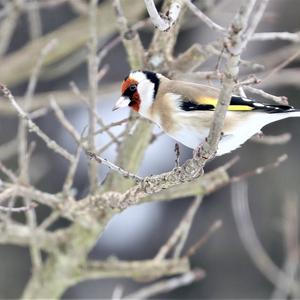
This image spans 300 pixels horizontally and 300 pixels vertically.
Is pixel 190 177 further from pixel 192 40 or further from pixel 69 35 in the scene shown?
pixel 192 40

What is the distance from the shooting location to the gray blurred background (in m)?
5.98

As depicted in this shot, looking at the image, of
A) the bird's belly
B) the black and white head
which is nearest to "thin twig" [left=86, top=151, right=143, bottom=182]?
the bird's belly

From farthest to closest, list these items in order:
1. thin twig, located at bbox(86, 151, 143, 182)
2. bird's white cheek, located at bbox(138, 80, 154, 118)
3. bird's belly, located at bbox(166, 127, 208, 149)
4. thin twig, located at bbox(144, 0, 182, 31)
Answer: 1. bird's white cheek, located at bbox(138, 80, 154, 118)
2. bird's belly, located at bbox(166, 127, 208, 149)
3. thin twig, located at bbox(86, 151, 143, 182)
4. thin twig, located at bbox(144, 0, 182, 31)

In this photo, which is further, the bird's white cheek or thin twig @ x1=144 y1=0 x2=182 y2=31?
the bird's white cheek

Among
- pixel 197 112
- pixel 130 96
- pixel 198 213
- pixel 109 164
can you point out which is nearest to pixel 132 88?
pixel 130 96

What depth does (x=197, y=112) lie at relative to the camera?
6.45 feet

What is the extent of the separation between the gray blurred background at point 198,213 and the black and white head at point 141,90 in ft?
12.1

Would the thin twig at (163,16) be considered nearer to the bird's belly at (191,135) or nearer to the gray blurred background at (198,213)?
the bird's belly at (191,135)

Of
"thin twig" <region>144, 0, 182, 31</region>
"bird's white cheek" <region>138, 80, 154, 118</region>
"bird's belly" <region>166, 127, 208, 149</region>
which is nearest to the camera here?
"thin twig" <region>144, 0, 182, 31</region>

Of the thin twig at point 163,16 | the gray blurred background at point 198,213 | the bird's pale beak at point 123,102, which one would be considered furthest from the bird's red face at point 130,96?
the gray blurred background at point 198,213

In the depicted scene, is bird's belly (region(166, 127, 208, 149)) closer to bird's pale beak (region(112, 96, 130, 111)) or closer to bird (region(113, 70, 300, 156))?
bird (region(113, 70, 300, 156))

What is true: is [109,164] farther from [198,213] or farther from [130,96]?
[198,213]

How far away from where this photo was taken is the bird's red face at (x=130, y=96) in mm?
2178

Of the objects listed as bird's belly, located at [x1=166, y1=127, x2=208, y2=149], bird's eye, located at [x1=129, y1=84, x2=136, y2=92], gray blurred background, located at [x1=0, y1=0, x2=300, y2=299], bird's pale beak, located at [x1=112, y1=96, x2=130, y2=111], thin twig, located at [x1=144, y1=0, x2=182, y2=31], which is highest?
gray blurred background, located at [x1=0, y1=0, x2=300, y2=299]
